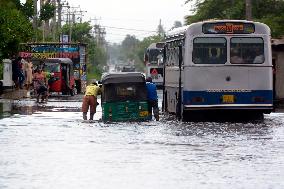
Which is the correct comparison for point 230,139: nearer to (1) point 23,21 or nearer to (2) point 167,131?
(2) point 167,131

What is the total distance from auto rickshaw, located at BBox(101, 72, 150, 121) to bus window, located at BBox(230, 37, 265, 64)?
10.1ft

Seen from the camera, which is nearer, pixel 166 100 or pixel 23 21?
pixel 166 100

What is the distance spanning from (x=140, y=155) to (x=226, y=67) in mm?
10831

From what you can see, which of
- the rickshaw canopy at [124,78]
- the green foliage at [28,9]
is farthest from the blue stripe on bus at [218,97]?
the green foliage at [28,9]

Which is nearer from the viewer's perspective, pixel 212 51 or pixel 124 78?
pixel 212 51

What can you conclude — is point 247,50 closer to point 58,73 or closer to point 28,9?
point 58,73

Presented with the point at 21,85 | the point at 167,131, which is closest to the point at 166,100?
the point at 167,131

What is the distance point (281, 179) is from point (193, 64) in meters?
14.2

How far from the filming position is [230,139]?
870 inches

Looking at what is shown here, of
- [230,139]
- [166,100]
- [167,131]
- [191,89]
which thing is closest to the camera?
[230,139]

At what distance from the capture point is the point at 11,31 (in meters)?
52.3

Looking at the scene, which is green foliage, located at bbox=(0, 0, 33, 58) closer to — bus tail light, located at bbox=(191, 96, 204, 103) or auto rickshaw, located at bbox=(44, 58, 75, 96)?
auto rickshaw, located at bbox=(44, 58, 75, 96)

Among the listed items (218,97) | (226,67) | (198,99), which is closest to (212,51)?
(226,67)

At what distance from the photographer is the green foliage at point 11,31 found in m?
51.6
